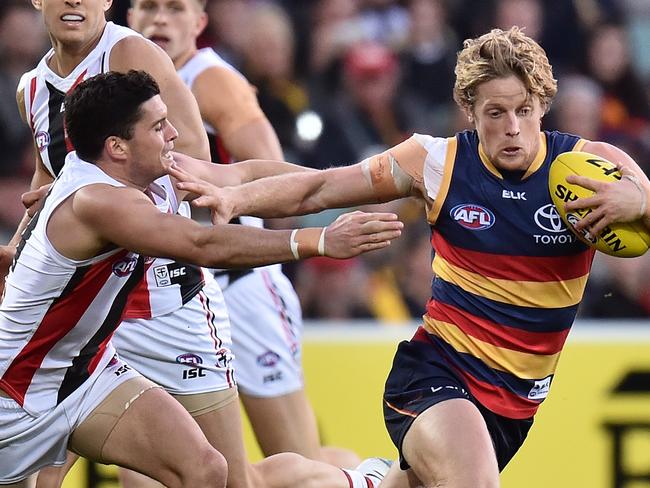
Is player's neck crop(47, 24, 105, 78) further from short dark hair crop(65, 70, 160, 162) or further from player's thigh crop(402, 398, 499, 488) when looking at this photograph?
player's thigh crop(402, 398, 499, 488)

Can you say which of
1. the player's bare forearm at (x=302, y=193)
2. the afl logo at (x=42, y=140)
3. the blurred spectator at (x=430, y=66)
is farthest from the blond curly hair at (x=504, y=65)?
the blurred spectator at (x=430, y=66)

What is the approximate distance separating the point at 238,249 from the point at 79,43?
1.39m

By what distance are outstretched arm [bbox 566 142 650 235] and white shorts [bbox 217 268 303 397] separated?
222cm

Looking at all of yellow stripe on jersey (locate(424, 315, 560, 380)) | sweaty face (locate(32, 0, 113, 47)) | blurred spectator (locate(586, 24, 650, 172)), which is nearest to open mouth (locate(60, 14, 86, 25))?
sweaty face (locate(32, 0, 113, 47))

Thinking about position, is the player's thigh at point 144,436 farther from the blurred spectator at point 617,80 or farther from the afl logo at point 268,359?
the blurred spectator at point 617,80

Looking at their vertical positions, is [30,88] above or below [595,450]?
above

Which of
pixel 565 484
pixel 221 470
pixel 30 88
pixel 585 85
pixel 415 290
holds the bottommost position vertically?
pixel 565 484

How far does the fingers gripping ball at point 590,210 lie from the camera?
16.0 ft

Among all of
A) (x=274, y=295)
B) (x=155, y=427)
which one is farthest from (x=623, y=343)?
(x=155, y=427)

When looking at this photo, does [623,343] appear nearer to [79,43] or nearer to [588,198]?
[588,198]

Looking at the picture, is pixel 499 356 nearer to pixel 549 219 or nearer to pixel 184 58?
pixel 549 219

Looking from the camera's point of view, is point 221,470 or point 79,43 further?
point 79,43

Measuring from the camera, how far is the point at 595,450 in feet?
24.7

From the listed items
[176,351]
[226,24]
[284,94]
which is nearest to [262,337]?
[176,351]
